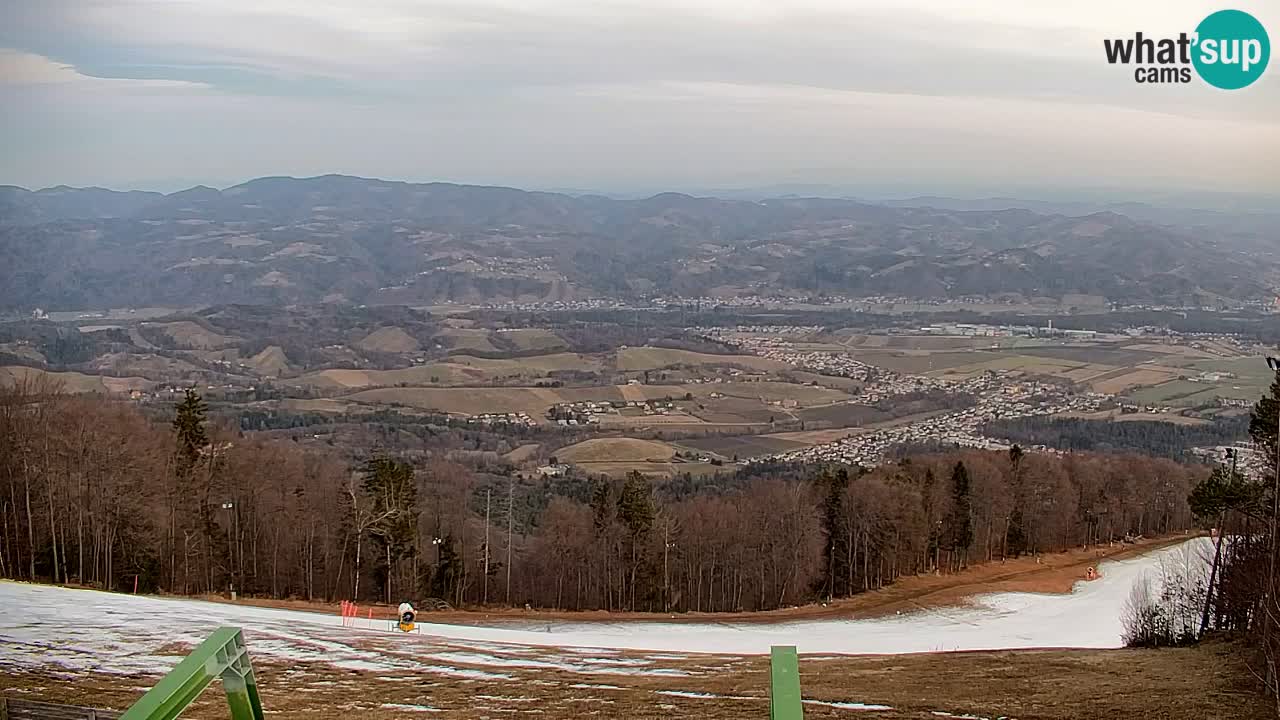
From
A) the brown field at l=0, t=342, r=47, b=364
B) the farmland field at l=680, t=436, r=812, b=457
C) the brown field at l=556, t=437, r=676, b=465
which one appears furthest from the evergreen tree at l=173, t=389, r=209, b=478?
the farmland field at l=680, t=436, r=812, b=457

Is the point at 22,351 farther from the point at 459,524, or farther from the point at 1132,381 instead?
the point at 1132,381

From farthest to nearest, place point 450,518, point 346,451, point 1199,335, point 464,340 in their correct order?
1. point 464,340
2. point 1199,335
3. point 346,451
4. point 450,518

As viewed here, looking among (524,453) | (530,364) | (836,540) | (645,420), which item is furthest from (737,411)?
(836,540)

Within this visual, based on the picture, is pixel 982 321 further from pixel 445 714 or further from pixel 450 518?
pixel 445 714

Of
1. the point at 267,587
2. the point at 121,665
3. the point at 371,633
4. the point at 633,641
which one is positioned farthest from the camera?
the point at 267,587

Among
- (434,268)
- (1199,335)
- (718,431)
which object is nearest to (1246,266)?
(1199,335)

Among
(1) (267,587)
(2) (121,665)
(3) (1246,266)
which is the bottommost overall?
(1) (267,587)

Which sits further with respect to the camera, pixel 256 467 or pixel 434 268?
pixel 434 268
